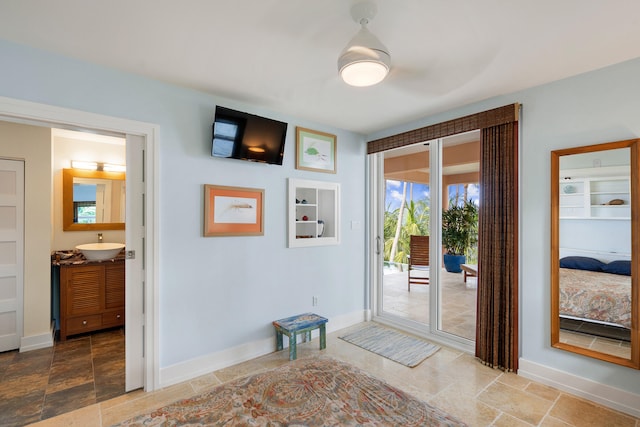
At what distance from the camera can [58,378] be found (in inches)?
102

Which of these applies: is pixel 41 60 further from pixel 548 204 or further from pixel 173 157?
pixel 548 204

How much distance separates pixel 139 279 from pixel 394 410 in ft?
7.13

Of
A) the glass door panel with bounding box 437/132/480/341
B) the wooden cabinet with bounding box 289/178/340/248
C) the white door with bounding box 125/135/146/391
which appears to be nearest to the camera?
the white door with bounding box 125/135/146/391

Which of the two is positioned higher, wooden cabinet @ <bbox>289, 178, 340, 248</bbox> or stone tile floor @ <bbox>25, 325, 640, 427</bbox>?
wooden cabinet @ <bbox>289, 178, 340, 248</bbox>

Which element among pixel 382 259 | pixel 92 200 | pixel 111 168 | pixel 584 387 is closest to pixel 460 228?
pixel 382 259

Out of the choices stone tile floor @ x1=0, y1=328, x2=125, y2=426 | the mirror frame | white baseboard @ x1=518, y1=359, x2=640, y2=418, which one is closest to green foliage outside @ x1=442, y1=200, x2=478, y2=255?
the mirror frame

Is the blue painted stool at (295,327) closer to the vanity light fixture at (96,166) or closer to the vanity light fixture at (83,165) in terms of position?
the vanity light fixture at (96,166)

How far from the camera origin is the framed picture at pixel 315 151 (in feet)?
11.3

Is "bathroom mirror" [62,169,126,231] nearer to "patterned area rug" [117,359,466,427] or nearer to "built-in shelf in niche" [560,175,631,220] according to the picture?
"patterned area rug" [117,359,466,427]

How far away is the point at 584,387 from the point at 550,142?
196cm

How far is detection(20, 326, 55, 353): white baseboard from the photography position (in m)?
3.11

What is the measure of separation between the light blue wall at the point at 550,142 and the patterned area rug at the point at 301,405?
195cm

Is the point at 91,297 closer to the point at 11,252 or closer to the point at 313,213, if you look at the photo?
the point at 11,252

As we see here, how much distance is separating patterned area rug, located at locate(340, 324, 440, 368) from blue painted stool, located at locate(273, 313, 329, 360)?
49 centimetres
